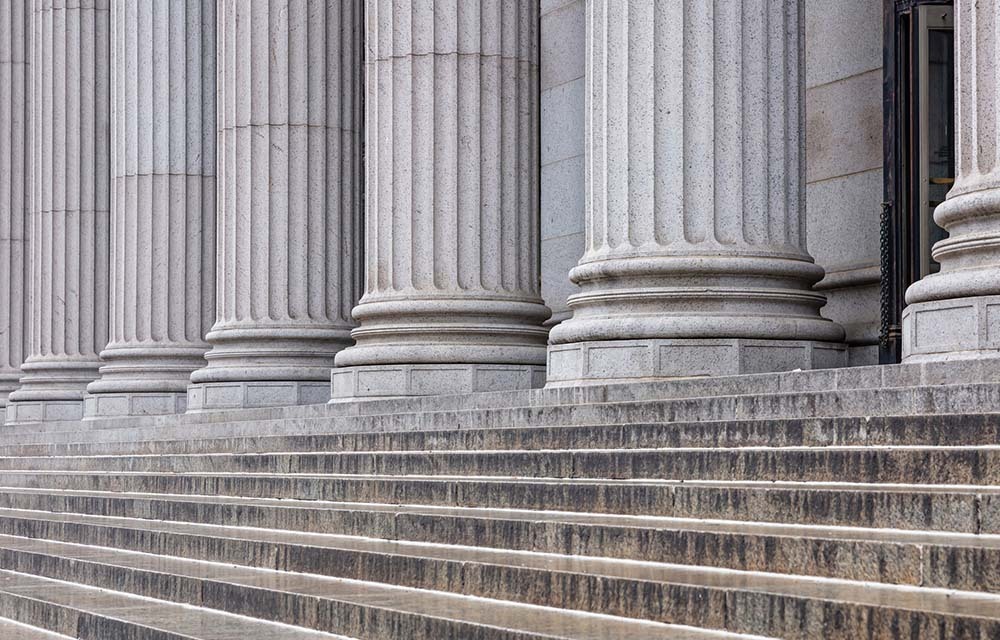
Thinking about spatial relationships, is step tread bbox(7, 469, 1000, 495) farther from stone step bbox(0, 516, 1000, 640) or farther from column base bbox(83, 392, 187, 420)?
column base bbox(83, 392, 187, 420)

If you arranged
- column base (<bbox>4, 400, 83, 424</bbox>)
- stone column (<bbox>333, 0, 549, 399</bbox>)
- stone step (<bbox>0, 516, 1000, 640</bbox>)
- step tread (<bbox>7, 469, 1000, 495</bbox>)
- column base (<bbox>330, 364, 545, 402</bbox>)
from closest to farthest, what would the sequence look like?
stone step (<bbox>0, 516, 1000, 640</bbox>) < step tread (<bbox>7, 469, 1000, 495</bbox>) < column base (<bbox>330, 364, 545, 402</bbox>) < stone column (<bbox>333, 0, 549, 399</bbox>) < column base (<bbox>4, 400, 83, 424</bbox>)

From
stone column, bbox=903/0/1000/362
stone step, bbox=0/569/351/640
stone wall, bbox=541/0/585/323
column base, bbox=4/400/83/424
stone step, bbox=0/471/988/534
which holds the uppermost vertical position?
stone wall, bbox=541/0/585/323

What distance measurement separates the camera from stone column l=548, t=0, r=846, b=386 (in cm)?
1830

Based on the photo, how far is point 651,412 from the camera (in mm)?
15500

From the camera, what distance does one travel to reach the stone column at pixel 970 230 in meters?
14.1

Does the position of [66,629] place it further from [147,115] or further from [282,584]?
[147,115]

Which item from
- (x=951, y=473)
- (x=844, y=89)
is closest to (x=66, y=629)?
(x=951, y=473)

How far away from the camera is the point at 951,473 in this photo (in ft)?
35.7

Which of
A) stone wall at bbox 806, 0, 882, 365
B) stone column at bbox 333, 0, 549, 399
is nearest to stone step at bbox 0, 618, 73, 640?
stone column at bbox 333, 0, 549, 399

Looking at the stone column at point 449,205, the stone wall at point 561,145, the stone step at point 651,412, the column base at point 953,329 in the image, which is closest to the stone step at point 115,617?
the stone step at point 651,412

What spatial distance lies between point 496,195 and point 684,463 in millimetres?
11451

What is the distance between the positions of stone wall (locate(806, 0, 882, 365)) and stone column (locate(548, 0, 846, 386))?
4676 mm

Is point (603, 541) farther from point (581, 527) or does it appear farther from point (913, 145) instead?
point (913, 145)

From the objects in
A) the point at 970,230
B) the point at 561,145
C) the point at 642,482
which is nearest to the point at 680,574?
the point at 642,482
